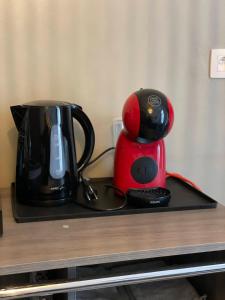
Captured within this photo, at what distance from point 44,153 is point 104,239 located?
0.97ft

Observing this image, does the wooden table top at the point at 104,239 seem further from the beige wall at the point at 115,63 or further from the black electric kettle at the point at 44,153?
the beige wall at the point at 115,63

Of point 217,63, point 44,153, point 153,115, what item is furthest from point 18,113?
point 217,63

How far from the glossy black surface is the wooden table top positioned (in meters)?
0.22

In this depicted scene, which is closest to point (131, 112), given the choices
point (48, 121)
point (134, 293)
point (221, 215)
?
point (48, 121)

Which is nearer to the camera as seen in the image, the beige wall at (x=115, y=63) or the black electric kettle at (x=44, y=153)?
the black electric kettle at (x=44, y=153)

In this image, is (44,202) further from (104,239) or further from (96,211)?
(104,239)

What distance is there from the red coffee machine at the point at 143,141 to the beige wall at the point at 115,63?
0.19m

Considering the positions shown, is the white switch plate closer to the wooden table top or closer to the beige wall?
the beige wall

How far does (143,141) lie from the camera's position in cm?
115

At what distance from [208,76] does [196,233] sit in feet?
2.13

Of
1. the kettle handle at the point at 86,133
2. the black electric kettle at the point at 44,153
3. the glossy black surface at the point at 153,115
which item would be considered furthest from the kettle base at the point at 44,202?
the glossy black surface at the point at 153,115

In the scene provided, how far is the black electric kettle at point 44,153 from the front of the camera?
107 centimetres

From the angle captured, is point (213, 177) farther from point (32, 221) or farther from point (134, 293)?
point (32, 221)

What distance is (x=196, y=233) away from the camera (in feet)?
3.11
